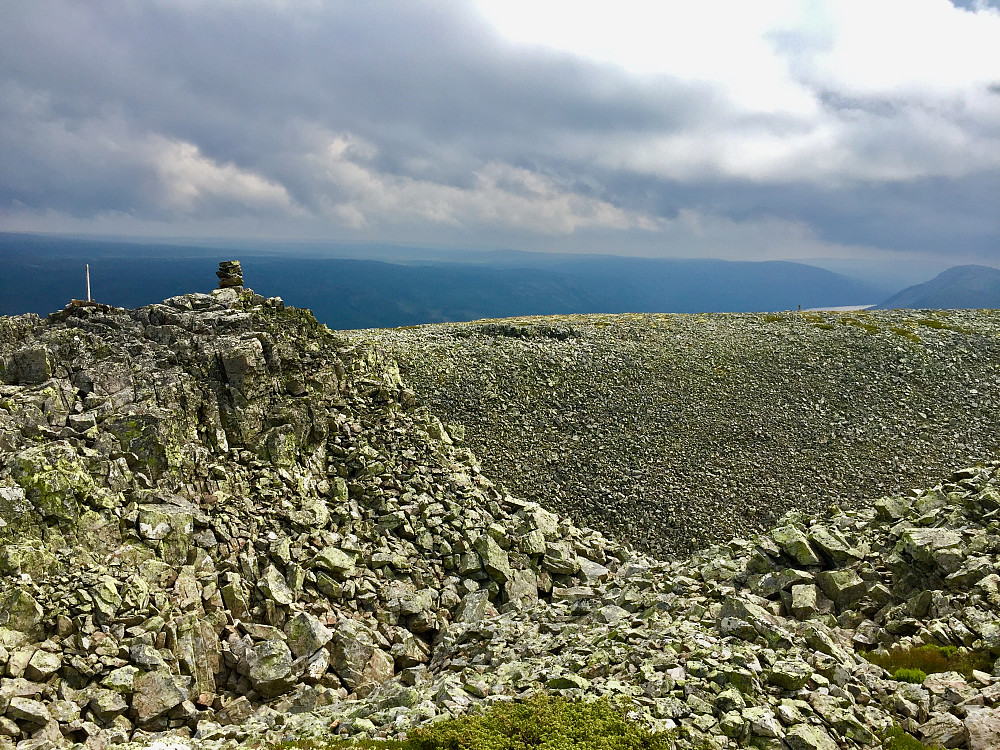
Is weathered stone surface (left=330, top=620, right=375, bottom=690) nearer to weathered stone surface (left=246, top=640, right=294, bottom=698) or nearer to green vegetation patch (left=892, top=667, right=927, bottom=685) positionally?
weathered stone surface (left=246, top=640, right=294, bottom=698)

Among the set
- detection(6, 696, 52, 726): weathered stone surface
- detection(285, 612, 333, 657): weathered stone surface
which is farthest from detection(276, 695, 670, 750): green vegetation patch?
detection(6, 696, 52, 726): weathered stone surface

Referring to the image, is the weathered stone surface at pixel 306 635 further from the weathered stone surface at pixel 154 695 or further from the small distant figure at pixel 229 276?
the small distant figure at pixel 229 276

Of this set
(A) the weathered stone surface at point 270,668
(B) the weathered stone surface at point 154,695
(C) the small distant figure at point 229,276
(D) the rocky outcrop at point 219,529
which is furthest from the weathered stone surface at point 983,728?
(C) the small distant figure at point 229,276

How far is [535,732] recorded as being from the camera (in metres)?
14.6

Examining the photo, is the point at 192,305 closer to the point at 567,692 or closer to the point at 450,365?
the point at 450,365

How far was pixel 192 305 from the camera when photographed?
36.3m

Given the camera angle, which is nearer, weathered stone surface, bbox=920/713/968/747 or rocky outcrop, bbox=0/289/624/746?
weathered stone surface, bbox=920/713/968/747

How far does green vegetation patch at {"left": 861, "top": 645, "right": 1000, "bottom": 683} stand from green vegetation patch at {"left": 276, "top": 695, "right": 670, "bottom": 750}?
30.2 ft

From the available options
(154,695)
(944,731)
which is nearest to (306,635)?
(154,695)

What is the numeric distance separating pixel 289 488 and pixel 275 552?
3.99 metres

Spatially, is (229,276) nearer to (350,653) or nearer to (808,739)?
(350,653)

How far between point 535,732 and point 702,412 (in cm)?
3210

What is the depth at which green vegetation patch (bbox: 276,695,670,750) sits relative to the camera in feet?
46.2

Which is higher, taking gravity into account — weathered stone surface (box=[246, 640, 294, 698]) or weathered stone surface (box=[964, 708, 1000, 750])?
weathered stone surface (box=[964, 708, 1000, 750])
